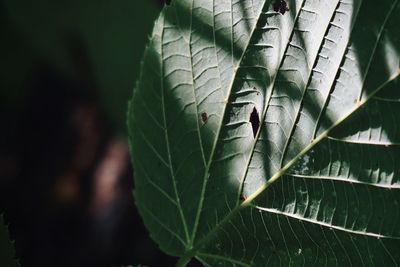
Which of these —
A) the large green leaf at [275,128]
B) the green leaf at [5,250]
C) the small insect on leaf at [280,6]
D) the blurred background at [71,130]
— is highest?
the small insect on leaf at [280,6]

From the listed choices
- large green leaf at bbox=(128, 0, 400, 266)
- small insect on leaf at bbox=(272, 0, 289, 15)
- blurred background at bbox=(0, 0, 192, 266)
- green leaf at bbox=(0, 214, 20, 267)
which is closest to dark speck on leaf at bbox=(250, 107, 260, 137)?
large green leaf at bbox=(128, 0, 400, 266)

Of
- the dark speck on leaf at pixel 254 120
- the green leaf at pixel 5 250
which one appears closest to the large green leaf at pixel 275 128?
the dark speck on leaf at pixel 254 120

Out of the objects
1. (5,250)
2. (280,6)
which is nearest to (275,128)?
(280,6)

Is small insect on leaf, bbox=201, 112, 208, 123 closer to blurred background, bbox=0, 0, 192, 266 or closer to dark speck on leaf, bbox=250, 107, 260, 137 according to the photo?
dark speck on leaf, bbox=250, 107, 260, 137

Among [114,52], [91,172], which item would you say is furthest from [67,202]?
[114,52]

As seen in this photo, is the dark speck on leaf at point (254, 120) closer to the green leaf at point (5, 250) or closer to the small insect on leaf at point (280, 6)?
the small insect on leaf at point (280, 6)

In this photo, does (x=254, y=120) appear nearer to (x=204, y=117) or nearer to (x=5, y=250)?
(x=204, y=117)

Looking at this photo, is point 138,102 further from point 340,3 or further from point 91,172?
point 91,172
